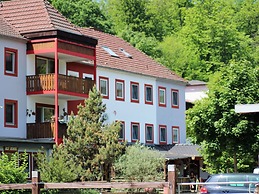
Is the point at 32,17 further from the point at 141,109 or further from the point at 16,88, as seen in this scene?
the point at 141,109

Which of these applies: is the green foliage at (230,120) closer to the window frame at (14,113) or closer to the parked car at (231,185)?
the window frame at (14,113)

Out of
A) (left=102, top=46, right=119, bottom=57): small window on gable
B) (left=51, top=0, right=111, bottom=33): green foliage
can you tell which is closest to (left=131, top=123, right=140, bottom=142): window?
(left=102, top=46, right=119, bottom=57): small window on gable

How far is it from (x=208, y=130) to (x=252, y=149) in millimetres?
2648

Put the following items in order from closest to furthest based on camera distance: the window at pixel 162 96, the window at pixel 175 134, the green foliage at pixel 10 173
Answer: the green foliage at pixel 10 173 → the window at pixel 162 96 → the window at pixel 175 134

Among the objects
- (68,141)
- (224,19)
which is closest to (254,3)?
(224,19)

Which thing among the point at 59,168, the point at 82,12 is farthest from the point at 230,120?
the point at 82,12

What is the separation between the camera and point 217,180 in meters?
33.9

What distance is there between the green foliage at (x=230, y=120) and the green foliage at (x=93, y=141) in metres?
4.61

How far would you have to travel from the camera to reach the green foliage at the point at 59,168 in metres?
42.6

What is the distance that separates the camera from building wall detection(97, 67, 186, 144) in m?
60.8

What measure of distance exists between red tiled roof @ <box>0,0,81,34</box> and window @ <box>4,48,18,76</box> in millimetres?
1834

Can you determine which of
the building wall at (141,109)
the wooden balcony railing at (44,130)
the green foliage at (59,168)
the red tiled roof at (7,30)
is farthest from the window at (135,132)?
the green foliage at (59,168)

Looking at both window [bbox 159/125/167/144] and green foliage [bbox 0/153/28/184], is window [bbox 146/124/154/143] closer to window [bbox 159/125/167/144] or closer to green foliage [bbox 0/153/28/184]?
window [bbox 159/125/167/144]

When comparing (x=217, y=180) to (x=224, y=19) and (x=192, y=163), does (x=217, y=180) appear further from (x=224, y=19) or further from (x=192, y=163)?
(x=224, y=19)
